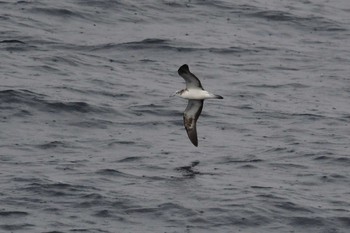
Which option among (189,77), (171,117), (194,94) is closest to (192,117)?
(194,94)

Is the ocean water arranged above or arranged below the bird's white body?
below

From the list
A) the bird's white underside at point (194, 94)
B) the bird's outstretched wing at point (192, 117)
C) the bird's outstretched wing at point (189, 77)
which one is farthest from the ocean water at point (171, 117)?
the bird's outstretched wing at point (189, 77)

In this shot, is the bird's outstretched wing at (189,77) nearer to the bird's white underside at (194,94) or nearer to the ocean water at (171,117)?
the bird's white underside at (194,94)

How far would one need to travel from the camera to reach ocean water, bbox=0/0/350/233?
22219mm

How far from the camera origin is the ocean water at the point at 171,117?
22.2 m

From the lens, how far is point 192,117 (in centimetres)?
2547

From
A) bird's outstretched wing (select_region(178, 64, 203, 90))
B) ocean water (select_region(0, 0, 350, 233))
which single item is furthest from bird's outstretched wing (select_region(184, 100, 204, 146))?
bird's outstretched wing (select_region(178, 64, 203, 90))

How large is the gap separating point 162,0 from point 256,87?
761cm

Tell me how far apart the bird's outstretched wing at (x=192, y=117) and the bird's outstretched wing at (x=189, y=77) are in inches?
39.9

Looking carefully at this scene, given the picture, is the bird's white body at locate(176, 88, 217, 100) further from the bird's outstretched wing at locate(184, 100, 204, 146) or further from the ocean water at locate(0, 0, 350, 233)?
the ocean water at locate(0, 0, 350, 233)

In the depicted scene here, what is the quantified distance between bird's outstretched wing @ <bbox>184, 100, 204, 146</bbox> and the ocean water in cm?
44

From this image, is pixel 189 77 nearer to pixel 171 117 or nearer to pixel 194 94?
pixel 194 94

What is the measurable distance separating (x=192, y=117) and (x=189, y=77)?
1.80 meters

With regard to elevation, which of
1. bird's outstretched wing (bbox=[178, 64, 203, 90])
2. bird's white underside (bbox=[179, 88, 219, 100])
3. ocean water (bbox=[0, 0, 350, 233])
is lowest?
ocean water (bbox=[0, 0, 350, 233])
